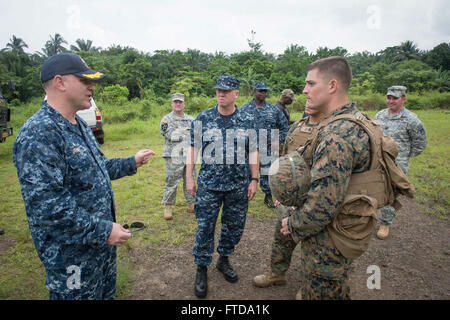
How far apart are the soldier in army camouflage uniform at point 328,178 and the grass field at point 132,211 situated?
6.43 ft

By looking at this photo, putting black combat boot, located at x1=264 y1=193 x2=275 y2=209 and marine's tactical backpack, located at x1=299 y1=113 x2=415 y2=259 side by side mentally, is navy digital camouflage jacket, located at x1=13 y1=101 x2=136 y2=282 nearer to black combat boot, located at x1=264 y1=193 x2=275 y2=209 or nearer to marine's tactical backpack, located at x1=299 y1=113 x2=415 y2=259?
marine's tactical backpack, located at x1=299 y1=113 x2=415 y2=259

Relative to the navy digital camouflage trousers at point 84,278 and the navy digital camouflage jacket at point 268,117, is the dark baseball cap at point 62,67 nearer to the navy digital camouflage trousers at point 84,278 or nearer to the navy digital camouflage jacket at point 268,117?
the navy digital camouflage trousers at point 84,278

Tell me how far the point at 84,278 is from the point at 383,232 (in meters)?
3.91

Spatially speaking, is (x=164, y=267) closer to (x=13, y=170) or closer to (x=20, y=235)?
(x=20, y=235)

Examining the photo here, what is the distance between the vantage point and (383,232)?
153 inches

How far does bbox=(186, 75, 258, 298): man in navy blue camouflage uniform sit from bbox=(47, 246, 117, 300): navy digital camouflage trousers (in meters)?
1.00

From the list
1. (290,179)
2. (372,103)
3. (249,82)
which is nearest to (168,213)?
(290,179)

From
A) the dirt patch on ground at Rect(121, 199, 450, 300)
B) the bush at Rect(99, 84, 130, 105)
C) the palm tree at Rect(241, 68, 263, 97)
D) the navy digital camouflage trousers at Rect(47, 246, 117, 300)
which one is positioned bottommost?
the dirt patch on ground at Rect(121, 199, 450, 300)

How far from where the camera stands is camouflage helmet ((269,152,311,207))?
1754mm

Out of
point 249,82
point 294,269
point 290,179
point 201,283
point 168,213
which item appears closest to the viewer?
point 290,179

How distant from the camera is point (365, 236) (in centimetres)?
173

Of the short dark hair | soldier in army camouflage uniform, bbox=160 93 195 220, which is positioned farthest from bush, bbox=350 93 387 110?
the short dark hair

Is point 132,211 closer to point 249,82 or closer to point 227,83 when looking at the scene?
point 227,83

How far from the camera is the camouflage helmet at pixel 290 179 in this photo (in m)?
1.75
